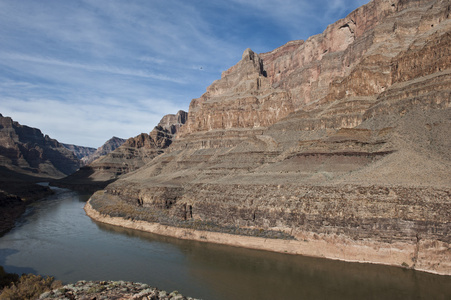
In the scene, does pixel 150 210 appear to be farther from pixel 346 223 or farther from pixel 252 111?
pixel 252 111

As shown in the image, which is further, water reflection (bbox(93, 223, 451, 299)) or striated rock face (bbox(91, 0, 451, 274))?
striated rock face (bbox(91, 0, 451, 274))

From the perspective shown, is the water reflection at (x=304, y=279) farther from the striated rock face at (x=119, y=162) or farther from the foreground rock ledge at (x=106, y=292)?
the striated rock face at (x=119, y=162)

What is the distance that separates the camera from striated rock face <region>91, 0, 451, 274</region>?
32.6 metres

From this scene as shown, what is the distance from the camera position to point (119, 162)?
160 m

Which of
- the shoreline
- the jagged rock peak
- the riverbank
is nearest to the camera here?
the shoreline

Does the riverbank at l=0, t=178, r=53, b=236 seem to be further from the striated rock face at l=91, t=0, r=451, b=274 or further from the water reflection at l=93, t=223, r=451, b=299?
the water reflection at l=93, t=223, r=451, b=299

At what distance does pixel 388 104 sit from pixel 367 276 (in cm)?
3859

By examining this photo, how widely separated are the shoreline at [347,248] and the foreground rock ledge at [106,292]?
19632 millimetres

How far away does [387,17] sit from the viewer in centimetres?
7956

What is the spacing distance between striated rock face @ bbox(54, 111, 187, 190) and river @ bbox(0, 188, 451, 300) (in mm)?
86288

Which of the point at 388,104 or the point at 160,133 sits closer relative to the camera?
the point at 388,104

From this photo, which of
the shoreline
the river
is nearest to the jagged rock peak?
the shoreline

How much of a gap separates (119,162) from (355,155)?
13503 centimetres

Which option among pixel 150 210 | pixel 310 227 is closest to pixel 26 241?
pixel 150 210
